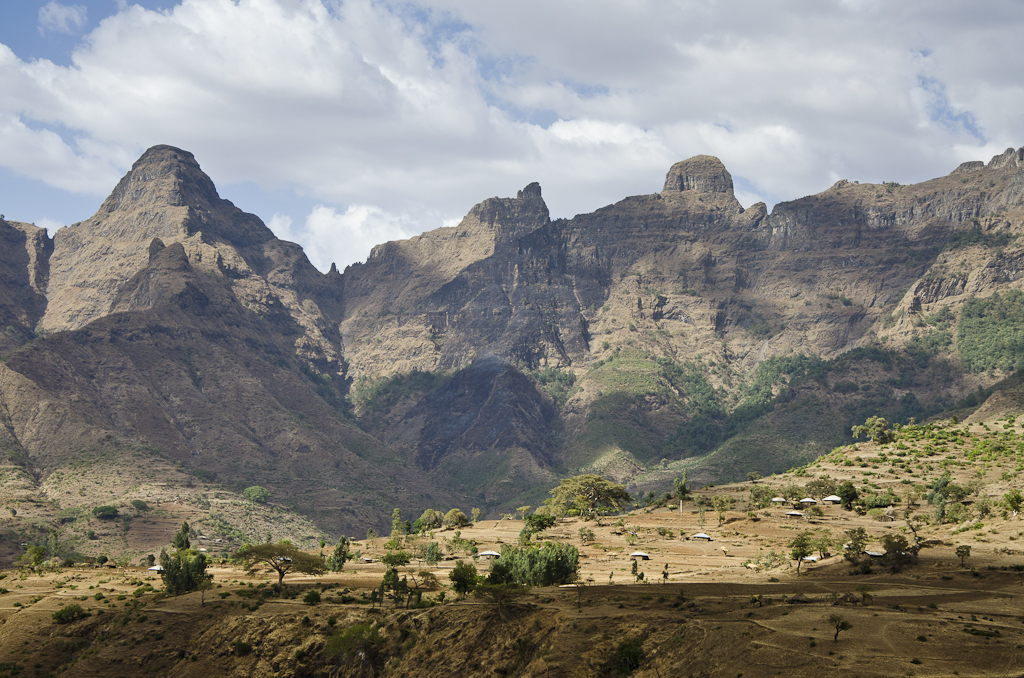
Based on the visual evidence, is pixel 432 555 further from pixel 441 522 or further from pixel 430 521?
pixel 430 521

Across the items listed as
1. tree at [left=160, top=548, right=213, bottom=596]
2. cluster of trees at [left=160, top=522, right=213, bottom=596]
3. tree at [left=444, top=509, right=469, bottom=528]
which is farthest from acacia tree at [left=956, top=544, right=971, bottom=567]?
tree at [left=444, top=509, right=469, bottom=528]

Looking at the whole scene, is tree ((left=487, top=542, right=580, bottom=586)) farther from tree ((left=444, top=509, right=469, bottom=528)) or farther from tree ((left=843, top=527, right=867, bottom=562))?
tree ((left=444, top=509, right=469, bottom=528))

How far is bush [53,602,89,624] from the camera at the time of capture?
100062 mm

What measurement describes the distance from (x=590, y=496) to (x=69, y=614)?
90.3 metres

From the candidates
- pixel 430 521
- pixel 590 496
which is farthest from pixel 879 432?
pixel 430 521

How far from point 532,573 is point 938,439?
301 feet

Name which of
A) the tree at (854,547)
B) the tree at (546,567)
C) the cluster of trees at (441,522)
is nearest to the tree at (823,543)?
the tree at (854,547)

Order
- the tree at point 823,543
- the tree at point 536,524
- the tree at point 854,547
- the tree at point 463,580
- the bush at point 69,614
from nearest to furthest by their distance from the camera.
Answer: the tree at point 463,580, the tree at point 854,547, the bush at point 69,614, the tree at point 823,543, the tree at point 536,524

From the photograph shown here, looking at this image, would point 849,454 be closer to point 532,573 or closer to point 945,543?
point 945,543

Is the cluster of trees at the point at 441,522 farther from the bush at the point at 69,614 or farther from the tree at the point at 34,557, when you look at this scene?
the bush at the point at 69,614

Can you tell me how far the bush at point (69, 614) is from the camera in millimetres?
100062

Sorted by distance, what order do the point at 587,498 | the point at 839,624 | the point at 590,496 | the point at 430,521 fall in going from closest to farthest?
the point at 839,624, the point at 587,498, the point at 590,496, the point at 430,521

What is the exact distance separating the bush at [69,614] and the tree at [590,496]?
84.2m

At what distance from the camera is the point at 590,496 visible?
167m
